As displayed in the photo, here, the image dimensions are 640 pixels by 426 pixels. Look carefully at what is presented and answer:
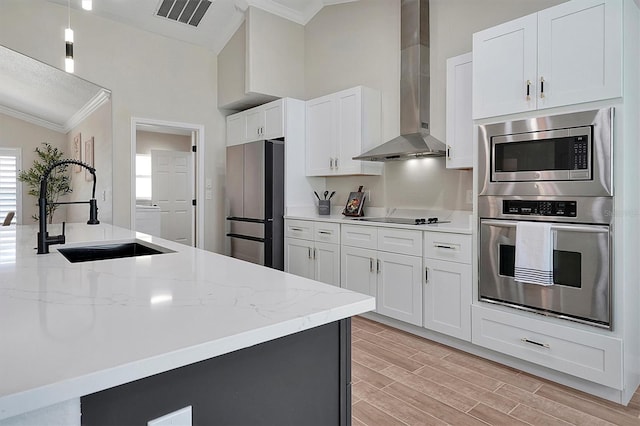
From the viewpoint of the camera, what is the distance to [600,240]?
2.11 m

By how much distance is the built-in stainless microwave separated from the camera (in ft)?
6.93

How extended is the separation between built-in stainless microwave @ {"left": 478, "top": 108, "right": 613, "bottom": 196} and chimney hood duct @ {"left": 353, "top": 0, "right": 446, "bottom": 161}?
0.89m

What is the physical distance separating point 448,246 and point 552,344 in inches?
34.1

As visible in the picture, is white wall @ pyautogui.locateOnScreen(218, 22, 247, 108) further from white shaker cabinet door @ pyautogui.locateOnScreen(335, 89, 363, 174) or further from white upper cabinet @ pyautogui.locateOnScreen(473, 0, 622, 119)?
white upper cabinet @ pyautogui.locateOnScreen(473, 0, 622, 119)

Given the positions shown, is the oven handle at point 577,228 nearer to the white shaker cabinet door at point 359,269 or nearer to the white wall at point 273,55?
the white shaker cabinet door at point 359,269

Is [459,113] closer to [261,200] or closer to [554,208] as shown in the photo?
[554,208]

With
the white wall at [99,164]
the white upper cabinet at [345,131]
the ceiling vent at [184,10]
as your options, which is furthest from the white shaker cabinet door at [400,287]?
the ceiling vent at [184,10]

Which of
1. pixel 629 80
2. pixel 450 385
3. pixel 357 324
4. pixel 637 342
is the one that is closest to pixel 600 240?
pixel 637 342

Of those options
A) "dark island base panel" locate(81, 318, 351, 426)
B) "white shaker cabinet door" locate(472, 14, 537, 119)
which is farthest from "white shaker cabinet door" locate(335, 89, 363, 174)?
"dark island base panel" locate(81, 318, 351, 426)

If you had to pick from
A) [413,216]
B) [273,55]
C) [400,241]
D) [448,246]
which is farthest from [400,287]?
[273,55]

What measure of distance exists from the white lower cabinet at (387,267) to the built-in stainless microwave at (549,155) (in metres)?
0.76

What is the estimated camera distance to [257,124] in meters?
4.67

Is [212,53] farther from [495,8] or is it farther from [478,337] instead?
[478,337]

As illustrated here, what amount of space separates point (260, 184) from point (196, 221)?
1361 mm
